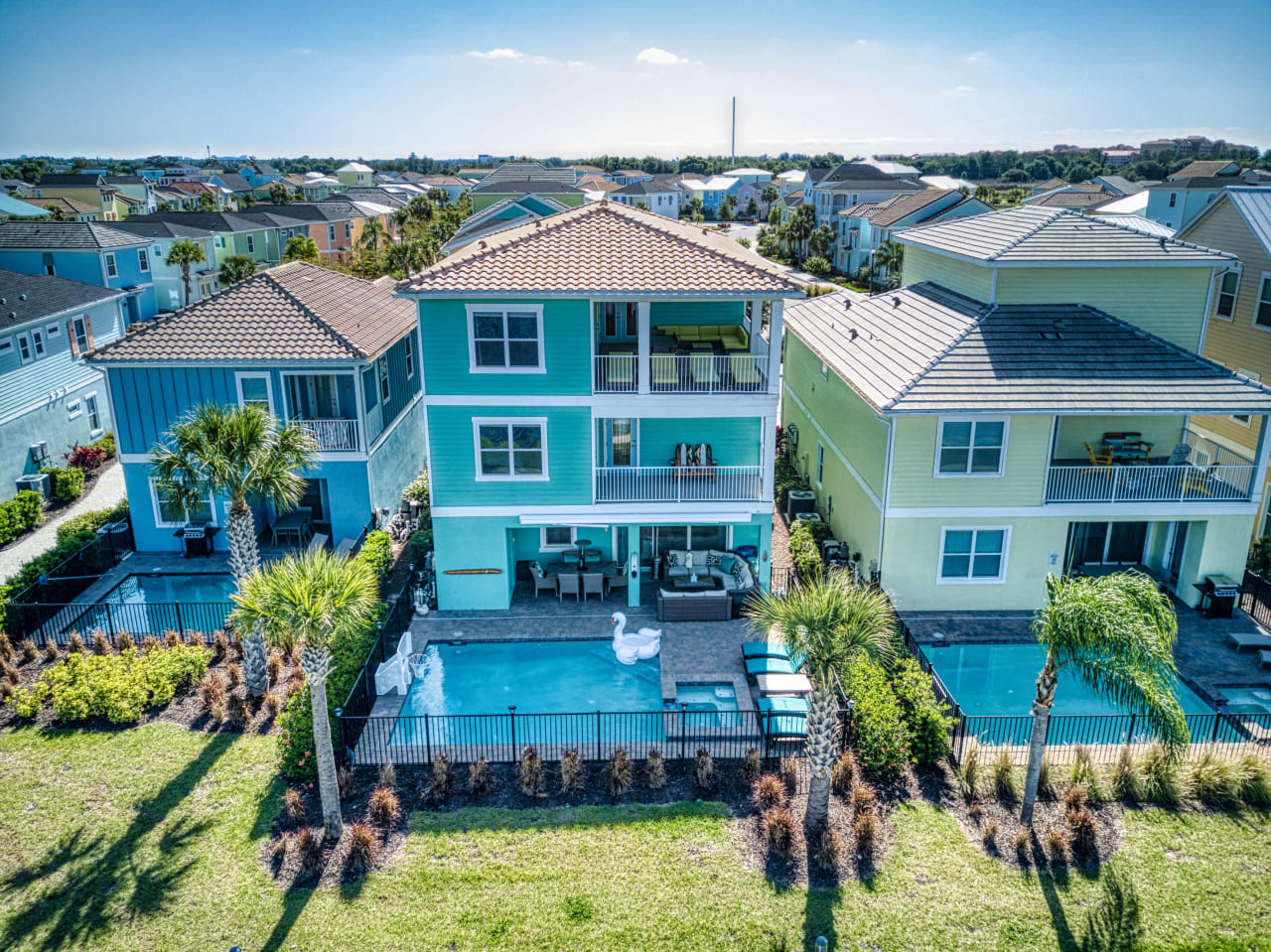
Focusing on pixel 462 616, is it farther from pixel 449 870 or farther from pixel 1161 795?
pixel 1161 795

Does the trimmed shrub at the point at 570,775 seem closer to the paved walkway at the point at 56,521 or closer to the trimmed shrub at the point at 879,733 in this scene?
the trimmed shrub at the point at 879,733

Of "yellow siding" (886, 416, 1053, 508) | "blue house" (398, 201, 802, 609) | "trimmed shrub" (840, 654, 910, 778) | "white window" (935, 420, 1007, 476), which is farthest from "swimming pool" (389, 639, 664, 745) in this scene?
"white window" (935, 420, 1007, 476)

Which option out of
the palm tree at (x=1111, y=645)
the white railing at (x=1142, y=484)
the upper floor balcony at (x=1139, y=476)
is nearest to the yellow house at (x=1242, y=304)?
the upper floor balcony at (x=1139, y=476)

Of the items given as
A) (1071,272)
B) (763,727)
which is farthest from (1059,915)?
(1071,272)

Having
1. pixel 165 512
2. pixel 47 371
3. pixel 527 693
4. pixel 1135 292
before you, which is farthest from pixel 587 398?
pixel 47 371

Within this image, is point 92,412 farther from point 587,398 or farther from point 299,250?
point 299,250
